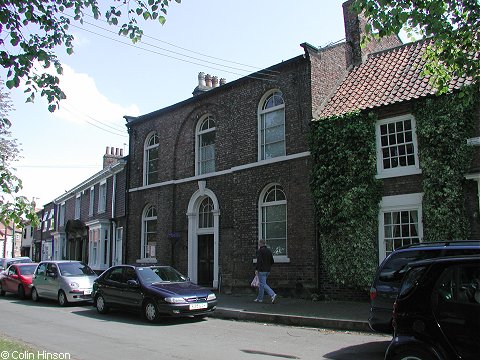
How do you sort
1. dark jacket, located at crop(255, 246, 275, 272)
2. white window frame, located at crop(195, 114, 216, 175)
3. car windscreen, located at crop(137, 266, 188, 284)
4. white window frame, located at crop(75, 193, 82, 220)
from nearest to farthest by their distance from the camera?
car windscreen, located at crop(137, 266, 188, 284), dark jacket, located at crop(255, 246, 275, 272), white window frame, located at crop(195, 114, 216, 175), white window frame, located at crop(75, 193, 82, 220)

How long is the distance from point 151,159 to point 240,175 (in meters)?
6.92

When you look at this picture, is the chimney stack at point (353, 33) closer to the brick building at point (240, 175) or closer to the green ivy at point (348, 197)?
the brick building at point (240, 175)

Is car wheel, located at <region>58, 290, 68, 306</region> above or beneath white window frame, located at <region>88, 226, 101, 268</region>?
beneath

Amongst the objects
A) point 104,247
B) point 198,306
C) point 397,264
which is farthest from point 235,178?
point 104,247

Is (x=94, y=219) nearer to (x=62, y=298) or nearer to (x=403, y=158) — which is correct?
(x=62, y=298)

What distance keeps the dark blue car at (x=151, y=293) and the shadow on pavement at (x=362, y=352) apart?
4657mm

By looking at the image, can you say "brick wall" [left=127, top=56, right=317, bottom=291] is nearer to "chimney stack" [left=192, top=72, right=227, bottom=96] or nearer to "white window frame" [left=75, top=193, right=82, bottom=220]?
"chimney stack" [left=192, top=72, right=227, bottom=96]

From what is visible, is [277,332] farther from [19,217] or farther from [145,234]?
[145,234]

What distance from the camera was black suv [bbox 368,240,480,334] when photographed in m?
7.75

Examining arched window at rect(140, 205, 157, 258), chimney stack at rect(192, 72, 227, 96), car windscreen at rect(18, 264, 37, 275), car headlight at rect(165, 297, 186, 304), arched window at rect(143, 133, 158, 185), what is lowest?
car headlight at rect(165, 297, 186, 304)

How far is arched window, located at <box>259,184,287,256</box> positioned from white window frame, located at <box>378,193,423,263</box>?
11.7ft

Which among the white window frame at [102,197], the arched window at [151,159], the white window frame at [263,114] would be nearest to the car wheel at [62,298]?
the arched window at [151,159]

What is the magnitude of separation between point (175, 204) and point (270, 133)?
5.89 meters

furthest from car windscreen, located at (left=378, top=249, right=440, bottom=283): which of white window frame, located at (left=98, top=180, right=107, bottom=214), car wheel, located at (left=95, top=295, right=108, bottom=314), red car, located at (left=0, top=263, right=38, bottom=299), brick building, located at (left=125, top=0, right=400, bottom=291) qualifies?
white window frame, located at (left=98, top=180, right=107, bottom=214)
